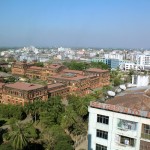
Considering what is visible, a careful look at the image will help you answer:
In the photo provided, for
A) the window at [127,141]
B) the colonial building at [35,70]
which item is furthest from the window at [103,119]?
the colonial building at [35,70]

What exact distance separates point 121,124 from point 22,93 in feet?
111

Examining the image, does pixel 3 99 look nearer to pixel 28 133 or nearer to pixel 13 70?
pixel 28 133

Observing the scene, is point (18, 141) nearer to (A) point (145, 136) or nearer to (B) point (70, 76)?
(A) point (145, 136)

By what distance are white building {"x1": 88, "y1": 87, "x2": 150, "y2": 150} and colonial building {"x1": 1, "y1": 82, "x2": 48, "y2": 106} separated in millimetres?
31437

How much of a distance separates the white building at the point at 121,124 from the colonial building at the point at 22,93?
103ft

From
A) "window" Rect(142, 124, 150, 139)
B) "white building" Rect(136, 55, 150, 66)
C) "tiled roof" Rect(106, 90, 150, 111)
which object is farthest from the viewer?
"white building" Rect(136, 55, 150, 66)

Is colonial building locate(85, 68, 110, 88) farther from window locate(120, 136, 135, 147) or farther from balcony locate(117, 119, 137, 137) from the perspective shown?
balcony locate(117, 119, 137, 137)

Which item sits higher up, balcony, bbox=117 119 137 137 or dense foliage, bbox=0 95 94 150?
balcony, bbox=117 119 137 137

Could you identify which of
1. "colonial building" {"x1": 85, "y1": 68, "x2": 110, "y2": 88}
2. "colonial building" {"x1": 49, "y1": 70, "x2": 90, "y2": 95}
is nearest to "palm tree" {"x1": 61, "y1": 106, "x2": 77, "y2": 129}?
"colonial building" {"x1": 49, "y1": 70, "x2": 90, "y2": 95}

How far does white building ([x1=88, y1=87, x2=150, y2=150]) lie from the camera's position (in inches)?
546

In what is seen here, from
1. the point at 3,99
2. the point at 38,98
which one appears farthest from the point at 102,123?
the point at 3,99

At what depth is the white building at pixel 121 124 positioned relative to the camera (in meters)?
13.9

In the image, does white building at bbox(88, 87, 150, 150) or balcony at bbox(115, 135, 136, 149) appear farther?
balcony at bbox(115, 135, 136, 149)

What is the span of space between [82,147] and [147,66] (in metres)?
91.9
